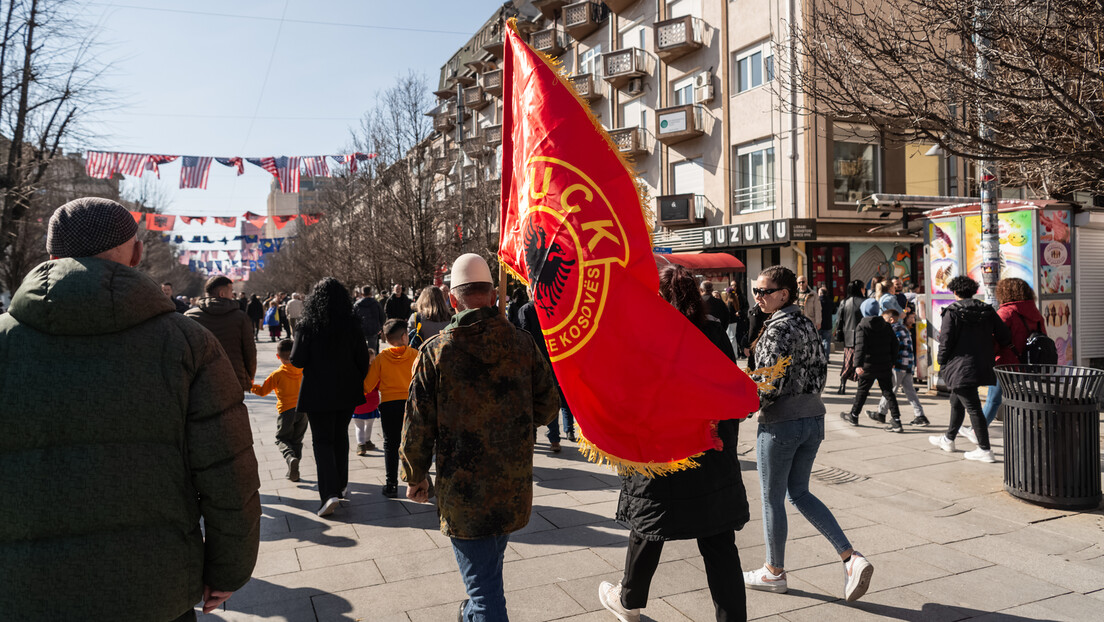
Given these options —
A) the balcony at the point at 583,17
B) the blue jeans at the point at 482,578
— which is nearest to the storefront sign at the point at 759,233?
the balcony at the point at 583,17

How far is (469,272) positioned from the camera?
3312mm

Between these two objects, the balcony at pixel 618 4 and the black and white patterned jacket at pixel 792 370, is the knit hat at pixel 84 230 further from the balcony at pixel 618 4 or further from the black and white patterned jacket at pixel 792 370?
the balcony at pixel 618 4

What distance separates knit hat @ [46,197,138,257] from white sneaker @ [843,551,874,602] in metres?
3.70

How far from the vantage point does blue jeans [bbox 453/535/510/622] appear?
3080 mm

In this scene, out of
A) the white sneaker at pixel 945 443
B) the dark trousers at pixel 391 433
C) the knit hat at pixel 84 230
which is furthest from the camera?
the white sneaker at pixel 945 443

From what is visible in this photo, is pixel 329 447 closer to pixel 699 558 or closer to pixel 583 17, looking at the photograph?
pixel 699 558

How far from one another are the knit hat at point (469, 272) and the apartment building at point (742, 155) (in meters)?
17.8

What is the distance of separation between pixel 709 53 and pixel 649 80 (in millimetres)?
3876

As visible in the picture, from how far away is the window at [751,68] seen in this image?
2291 centimetres

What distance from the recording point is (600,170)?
3.50 meters

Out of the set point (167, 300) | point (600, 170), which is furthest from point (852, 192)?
point (167, 300)

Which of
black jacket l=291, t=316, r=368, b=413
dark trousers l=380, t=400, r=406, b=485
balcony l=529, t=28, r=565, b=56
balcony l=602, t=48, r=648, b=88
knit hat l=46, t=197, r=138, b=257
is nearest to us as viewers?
knit hat l=46, t=197, r=138, b=257

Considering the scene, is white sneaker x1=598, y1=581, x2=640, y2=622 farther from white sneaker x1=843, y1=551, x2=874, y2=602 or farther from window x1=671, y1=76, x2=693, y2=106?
window x1=671, y1=76, x2=693, y2=106

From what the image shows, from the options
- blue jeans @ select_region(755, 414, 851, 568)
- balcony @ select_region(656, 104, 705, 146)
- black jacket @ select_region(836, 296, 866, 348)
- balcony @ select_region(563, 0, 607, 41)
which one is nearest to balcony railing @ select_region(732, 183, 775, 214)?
balcony @ select_region(656, 104, 705, 146)
